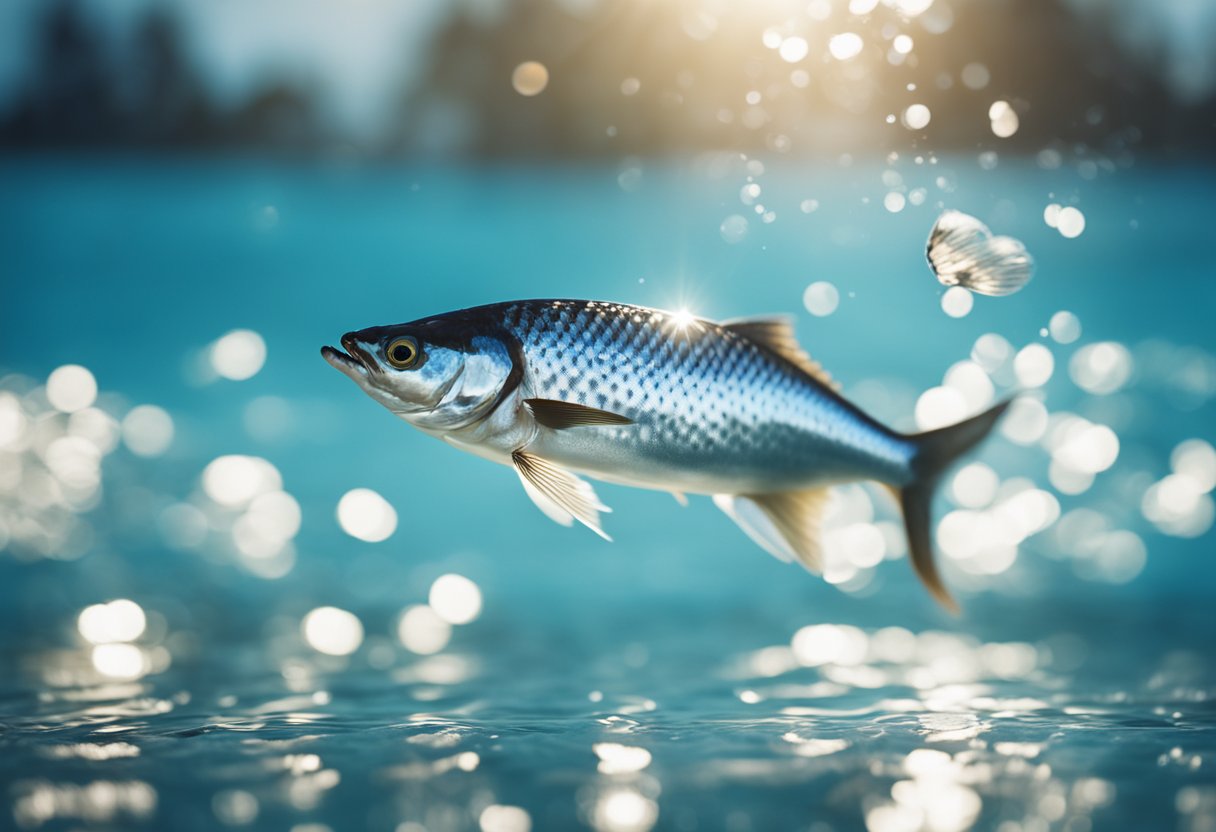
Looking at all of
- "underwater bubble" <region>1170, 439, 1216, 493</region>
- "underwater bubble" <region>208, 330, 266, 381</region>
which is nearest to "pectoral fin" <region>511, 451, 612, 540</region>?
"underwater bubble" <region>1170, 439, 1216, 493</region>

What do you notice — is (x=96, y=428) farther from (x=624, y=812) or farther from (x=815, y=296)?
(x=624, y=812)

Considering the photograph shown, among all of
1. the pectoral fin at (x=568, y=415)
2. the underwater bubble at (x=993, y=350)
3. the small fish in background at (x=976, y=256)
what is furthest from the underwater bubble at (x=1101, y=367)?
the pectoral fin at (x=568, y=415)

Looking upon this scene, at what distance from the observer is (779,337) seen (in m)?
3.27

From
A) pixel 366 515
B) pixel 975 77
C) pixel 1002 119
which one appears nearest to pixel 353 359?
pixel 1002 119

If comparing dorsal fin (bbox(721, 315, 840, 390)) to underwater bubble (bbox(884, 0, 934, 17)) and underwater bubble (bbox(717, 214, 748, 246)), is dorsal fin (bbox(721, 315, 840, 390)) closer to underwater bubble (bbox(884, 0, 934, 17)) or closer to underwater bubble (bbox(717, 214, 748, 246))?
underwater bubble (bbox(717, 214, 748, 246))

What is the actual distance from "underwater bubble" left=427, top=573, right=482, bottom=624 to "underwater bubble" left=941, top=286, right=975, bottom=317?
273 inches

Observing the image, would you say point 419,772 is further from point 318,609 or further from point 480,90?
point 480,90

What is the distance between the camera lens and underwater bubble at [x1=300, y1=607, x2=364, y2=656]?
30.6 feet

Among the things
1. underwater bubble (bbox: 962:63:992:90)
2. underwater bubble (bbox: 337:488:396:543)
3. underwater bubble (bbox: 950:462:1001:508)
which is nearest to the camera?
underwater bubble (bbox: 962:63:992:90)

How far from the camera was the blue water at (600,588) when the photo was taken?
3.19 m

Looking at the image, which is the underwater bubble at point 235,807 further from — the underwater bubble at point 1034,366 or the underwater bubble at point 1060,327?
the underwater bubble at point 1034,366

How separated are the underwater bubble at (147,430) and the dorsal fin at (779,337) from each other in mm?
12860

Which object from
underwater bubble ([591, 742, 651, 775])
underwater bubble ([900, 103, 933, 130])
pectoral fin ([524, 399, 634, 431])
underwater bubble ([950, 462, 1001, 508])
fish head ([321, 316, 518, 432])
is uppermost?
underwater bubble ([900, 103, 933, 130])

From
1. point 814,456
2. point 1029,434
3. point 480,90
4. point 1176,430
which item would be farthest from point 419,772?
point 1176,430
